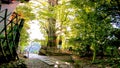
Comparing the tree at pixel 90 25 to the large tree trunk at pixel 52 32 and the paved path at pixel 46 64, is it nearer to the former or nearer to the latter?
the paved path at pixel 46 64

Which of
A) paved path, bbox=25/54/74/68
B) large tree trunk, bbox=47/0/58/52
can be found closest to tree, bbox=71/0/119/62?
paved path, bbox=25/54/74/68

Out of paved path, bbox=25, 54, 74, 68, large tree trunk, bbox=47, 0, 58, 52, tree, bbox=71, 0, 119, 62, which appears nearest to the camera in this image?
paved path, bbox=25, 54, 74, 68

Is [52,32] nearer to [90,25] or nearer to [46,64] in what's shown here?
[90,25]

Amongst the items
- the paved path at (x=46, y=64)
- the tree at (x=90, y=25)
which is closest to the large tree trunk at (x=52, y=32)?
the tree at (x=90, y=25)

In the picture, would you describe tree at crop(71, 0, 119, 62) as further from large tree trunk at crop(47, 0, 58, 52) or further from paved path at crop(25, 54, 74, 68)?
A: large tree trunk at crop(47, 0, 58, 52)

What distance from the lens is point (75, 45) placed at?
51.2 feet

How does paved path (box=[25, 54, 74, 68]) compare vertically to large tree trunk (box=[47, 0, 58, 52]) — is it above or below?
below

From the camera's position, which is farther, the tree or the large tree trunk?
the large tree trunk

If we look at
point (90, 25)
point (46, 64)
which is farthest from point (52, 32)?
point (46, 64)

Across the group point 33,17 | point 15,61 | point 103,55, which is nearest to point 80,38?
point 103,55

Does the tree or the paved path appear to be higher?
the tree

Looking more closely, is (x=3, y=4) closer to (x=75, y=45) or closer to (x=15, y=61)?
(x=15, y=61)

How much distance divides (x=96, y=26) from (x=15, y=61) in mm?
6541

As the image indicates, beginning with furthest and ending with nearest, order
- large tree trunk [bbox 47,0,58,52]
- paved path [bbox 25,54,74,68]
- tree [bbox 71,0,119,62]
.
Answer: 1. large tree trunk [bbox 47,0,58,52]
2. tree [bbox 71,0,119,62]
3. paved path [bbox 25,54,74,68]
